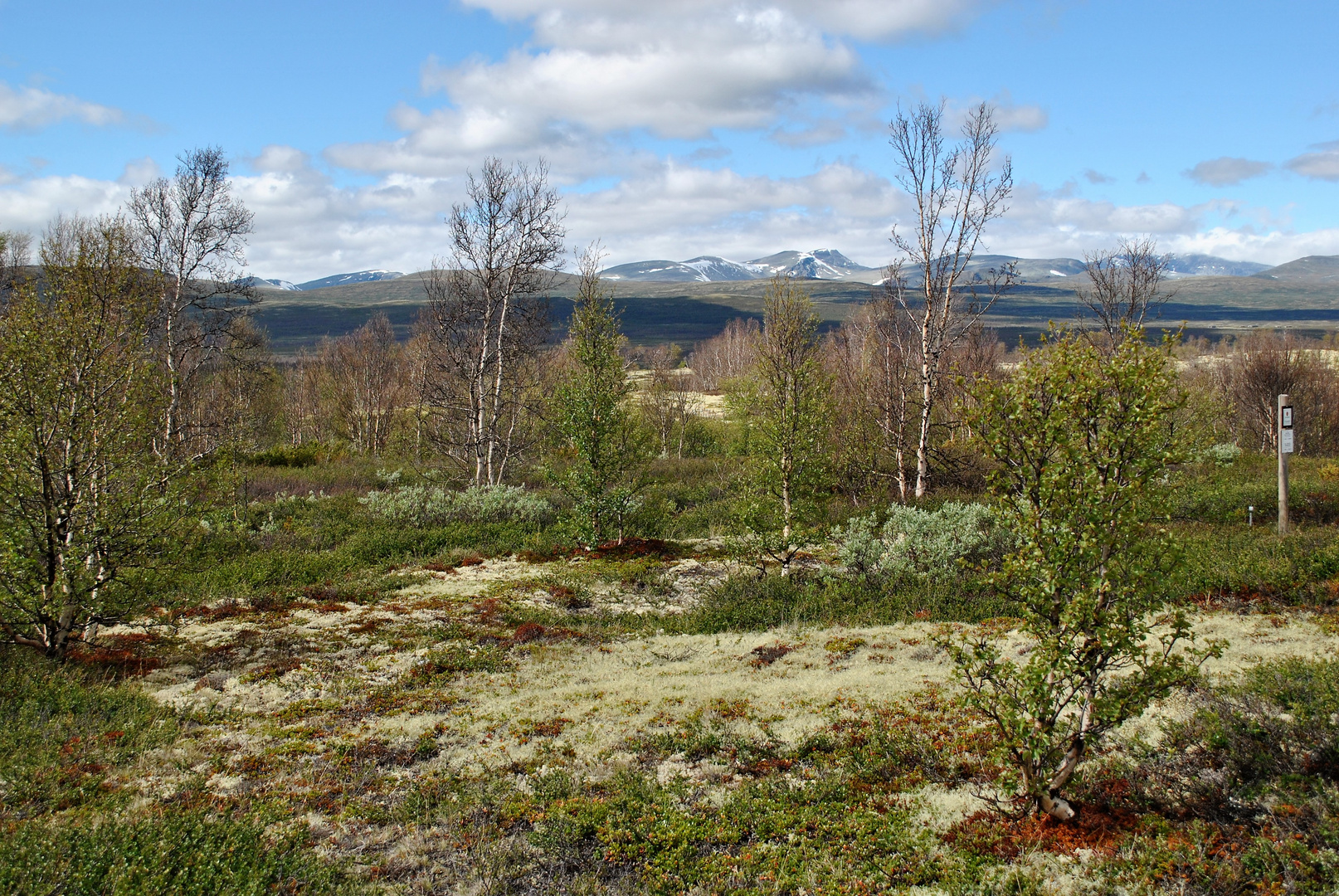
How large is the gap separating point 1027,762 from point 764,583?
322 inches

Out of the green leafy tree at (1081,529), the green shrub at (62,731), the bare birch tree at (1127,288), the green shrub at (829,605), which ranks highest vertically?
the bare birch tree at (1127,288)

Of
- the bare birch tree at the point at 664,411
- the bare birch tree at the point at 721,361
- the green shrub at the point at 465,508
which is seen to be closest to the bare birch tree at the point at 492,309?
the green shrub at the point at 465,508

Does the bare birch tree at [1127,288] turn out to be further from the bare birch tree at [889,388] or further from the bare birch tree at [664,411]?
the bare birch tree at [664,411]

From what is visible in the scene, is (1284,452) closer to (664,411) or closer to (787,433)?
(787,433)

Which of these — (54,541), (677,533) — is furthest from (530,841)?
(677,533)

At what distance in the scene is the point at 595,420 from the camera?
55.8 feet

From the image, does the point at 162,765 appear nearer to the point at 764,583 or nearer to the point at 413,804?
the point at 413,804

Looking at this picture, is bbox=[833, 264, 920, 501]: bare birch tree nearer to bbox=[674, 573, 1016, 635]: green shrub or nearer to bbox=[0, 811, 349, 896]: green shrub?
bbox=[674, 573, 1016, 635]: green shrub

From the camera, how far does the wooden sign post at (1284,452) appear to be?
13.2 m

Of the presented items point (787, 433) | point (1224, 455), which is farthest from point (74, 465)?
point (1224, 455)

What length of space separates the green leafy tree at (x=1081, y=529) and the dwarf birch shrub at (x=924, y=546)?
747 cm

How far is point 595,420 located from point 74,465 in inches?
390

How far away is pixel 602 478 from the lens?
56.2ft

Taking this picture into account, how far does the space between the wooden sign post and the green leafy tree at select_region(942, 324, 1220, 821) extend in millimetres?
11441
